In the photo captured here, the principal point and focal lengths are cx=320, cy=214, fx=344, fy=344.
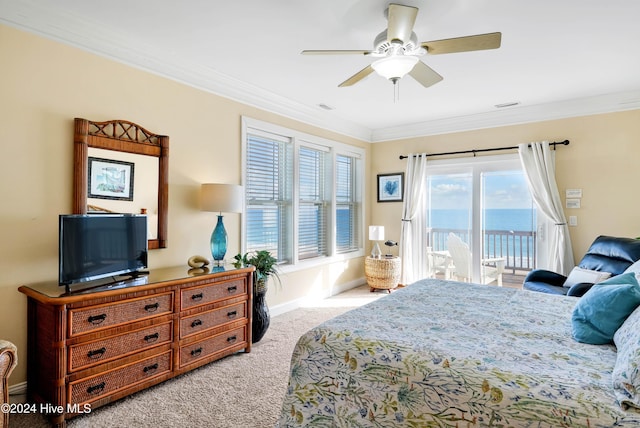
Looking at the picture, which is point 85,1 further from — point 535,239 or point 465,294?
point 535,239

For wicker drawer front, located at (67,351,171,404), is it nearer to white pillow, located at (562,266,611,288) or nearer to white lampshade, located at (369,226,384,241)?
white lampshade, located at (369,226,384,241)

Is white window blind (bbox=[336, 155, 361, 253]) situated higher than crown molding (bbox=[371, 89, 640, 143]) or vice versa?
crown molding (bbox=[371, 89, 640, 143])

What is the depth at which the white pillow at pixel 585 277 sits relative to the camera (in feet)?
10.8

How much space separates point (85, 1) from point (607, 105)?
534 centimetres

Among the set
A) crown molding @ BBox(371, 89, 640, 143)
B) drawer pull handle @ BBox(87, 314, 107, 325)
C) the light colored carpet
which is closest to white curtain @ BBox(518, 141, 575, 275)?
crown molding @ BBox(371, 89, 640, 143)

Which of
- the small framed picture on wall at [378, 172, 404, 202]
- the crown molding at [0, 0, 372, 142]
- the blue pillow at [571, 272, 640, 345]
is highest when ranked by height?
the crown molding at [0, 0, 372, 142]

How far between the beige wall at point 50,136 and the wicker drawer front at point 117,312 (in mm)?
629

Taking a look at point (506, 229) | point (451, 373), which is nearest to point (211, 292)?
point (451, 373)

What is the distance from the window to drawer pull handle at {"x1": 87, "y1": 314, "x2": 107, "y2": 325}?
1764mm

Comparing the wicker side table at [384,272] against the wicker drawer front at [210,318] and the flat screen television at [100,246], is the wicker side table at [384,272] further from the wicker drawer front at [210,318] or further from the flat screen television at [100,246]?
the flat screen television at [100,246]

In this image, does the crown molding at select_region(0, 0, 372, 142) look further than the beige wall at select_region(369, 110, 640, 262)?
No

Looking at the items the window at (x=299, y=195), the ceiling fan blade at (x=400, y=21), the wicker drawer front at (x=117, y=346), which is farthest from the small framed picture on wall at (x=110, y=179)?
the ceiling fan blade at (x=400, y=21)

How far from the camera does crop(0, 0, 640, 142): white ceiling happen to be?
7.71 ft

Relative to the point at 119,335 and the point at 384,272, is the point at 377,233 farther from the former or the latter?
the point at 119,335
